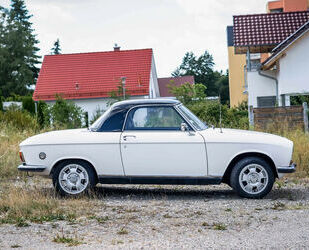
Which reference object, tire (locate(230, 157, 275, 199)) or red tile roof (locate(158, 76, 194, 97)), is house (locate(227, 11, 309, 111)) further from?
red tile roof (locate(158, 76, 194, 97))

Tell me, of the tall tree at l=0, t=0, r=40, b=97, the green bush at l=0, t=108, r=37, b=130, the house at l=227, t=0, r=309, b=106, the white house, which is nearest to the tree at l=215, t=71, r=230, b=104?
the house at l=227, t=0, r=309, b=106

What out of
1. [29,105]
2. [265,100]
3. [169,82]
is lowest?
[265,100]

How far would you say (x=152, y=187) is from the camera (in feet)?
36.5

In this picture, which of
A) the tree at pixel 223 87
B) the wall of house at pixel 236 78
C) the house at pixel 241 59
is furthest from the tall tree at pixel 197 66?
the wall of house at pixel 236 78

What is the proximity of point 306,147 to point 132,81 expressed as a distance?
3116 centimetres

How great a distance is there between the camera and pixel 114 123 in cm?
963

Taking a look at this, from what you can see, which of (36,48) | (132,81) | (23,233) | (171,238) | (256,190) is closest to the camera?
(171,238)

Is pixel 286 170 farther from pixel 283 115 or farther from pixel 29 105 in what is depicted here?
pixel 29 105

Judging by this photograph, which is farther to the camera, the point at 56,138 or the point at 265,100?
the point at 265,100

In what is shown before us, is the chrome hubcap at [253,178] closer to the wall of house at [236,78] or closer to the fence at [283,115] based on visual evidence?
the fence at [283,115]

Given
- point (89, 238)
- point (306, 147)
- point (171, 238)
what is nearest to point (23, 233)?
point (89, 238)

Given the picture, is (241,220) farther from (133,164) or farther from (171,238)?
(133,164)

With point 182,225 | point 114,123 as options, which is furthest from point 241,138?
point 182,225

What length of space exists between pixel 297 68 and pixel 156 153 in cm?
1897
